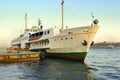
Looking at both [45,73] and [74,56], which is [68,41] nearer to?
[74,56]

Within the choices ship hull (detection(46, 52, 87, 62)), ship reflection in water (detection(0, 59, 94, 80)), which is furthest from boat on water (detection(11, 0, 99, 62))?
ship reflection in water (detection(0, 59, 94, 80))

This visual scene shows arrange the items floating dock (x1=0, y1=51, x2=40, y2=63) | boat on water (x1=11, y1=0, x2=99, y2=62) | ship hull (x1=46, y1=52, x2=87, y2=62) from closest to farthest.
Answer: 1. boat on water (x1=11, y1=0, x2=99, y2=62)
2. floating dock (x1=0, y1=51, x2=40, y2=63)
3. ship hull (x1=46, y1=52, x2=87, y2=62)

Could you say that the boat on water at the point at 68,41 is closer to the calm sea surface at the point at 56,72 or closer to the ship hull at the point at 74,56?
the ship hull at the point at 74,56

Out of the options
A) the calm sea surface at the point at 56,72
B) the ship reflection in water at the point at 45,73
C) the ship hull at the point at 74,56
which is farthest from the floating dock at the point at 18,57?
the ship reflection in water at the point at 45,73

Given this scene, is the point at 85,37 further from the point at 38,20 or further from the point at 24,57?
the point at 38,20

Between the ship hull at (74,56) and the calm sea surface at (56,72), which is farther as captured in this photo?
the ship hull at (74,56)

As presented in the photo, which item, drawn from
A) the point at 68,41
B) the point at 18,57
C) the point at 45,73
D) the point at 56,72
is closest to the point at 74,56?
the point at 68,41

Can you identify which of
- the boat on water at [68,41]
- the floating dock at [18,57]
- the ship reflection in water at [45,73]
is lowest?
the ship reflection in water at [45,73]

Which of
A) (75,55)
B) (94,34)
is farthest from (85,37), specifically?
(75,55)

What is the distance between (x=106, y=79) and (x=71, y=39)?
15.4 meters

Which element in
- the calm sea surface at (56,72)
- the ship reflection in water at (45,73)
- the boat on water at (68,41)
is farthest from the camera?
the boat on water at (68,41)

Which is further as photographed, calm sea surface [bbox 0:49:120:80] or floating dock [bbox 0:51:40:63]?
floating dock [bbox 0:51:40:63]

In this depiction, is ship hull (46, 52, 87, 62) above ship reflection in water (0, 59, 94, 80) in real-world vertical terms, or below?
above

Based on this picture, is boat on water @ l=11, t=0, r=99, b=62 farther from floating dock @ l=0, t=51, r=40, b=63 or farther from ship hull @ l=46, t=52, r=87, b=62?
floating dock @ l=0, t=51, r=40, b=63
